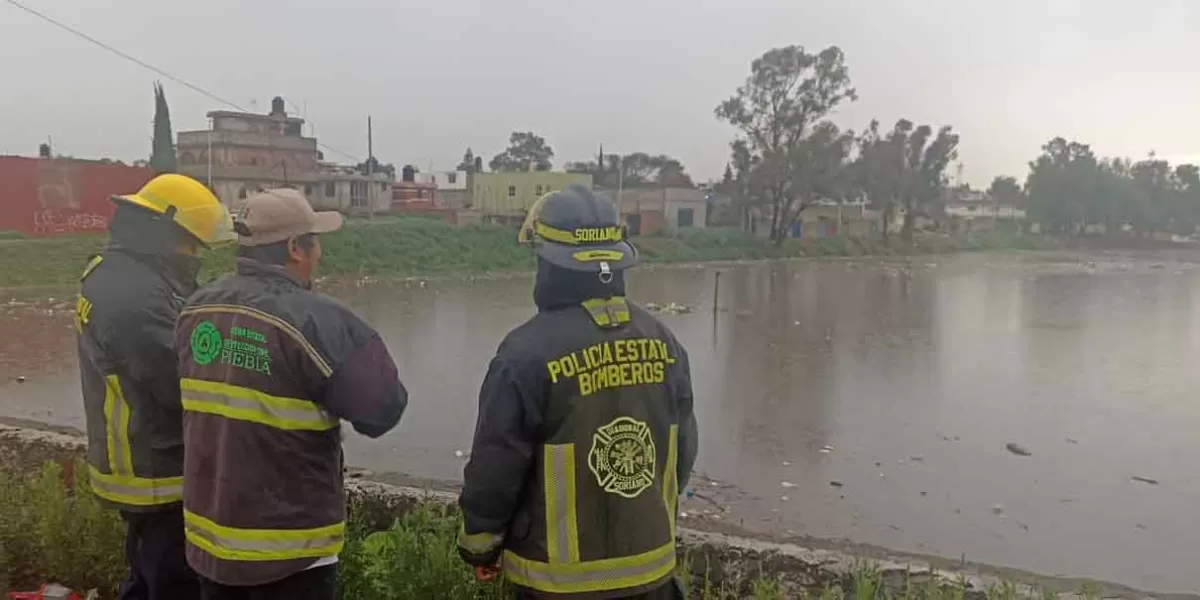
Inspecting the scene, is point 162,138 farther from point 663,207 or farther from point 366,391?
point 366,391

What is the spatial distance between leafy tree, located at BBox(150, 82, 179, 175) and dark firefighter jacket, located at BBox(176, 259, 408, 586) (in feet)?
144

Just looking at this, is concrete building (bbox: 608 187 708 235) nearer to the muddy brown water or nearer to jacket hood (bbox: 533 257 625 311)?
the muddy brown water

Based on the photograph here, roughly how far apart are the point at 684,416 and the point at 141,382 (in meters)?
1.67

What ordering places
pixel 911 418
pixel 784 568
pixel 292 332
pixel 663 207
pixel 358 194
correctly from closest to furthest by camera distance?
pixel 292 332 < pixel 784 568 < pixel 911 418 < pixel 358 194 < pixel 663 207

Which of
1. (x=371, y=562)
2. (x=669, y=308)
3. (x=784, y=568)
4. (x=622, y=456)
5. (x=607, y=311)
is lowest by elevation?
(x=669, y=308)

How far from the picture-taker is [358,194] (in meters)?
56.4

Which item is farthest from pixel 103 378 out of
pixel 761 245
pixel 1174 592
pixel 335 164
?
pixel 335 164

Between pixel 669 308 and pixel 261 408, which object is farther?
pixel 669 308

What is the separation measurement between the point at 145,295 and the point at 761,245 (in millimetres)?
52496

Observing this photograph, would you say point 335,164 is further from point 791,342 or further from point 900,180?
point 791,342

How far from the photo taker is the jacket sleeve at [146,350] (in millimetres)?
2836

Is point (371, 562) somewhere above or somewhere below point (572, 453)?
below

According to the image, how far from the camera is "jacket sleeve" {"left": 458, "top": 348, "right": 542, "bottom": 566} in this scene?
88.3 inches

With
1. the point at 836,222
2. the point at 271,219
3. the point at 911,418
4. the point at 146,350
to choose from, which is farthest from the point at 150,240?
the point at 836,222
